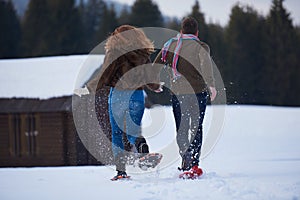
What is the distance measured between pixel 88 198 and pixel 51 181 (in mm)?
1167

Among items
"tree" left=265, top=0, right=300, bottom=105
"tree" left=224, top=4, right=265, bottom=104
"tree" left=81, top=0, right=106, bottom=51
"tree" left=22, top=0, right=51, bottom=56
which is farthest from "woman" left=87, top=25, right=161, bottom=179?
"tree" left=81, top=0, right=106, bottom=51

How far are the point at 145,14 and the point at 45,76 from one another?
18.5 m

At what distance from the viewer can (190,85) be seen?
457 cm

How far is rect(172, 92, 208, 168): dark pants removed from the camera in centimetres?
453

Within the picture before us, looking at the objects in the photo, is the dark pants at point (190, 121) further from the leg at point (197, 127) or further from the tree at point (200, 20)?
the tree at point (200, 20)

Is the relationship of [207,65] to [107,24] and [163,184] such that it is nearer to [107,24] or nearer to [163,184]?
[163,184]

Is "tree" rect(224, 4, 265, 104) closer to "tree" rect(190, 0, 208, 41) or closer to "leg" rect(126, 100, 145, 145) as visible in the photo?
"tree" rect(190, 0, 208, 41)

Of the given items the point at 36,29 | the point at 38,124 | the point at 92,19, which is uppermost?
the point at 92,19

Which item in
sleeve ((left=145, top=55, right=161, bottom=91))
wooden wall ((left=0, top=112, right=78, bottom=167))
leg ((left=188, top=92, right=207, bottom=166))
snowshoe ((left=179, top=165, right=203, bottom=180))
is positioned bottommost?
wooden wall ((left=0, top=112, right=78, bottom=167))

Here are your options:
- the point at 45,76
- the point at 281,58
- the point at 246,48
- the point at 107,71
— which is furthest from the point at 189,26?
the point at 246,48

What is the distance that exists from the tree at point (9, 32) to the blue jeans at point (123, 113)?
28.7 m

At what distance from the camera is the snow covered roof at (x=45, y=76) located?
13.6 metres

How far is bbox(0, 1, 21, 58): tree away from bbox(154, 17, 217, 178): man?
2890 centimetres

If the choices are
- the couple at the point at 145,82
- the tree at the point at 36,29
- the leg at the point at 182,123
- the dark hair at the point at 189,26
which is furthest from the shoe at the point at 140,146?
the tree at the point at 36,29
